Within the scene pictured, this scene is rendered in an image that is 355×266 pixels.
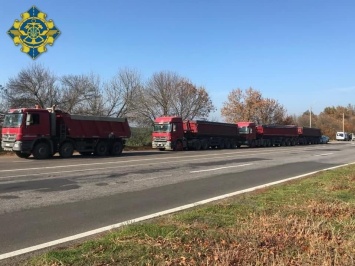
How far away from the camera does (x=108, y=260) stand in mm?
A: 4754

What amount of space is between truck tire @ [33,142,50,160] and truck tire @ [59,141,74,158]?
979 millimetres

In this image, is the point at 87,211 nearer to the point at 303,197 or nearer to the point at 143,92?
the point at 303,197

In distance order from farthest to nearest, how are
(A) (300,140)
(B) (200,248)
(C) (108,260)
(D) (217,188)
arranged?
(A) (300,140) < (D) (217,188) < (B) (200,248) < (C) (108,260)

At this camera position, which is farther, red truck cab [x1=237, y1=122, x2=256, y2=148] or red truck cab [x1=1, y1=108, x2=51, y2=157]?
red truck cab [x1=237, y1=122, x2=256, y2=148]

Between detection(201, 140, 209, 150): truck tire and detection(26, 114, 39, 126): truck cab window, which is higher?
detection(26, 114, 39, 126): truck cab window

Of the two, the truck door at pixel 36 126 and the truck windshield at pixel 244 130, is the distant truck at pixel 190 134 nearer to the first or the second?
the truck windshield at pixel 244 130

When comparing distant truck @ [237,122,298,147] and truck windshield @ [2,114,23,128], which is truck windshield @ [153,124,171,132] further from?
distant truck @ [237,122,298,147]

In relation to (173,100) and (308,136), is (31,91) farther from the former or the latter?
(308,136)

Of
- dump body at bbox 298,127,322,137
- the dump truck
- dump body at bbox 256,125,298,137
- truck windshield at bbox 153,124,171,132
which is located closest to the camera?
truck windshield at bbox 153,124,171,132

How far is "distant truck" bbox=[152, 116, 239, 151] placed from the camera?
118 feet

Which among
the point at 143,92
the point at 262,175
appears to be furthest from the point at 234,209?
the point at 143,92

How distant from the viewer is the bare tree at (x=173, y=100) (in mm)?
52188

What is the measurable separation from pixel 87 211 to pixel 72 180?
16.2 ft

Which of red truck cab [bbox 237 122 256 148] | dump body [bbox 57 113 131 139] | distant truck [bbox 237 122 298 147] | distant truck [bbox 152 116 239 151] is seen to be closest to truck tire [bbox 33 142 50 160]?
dump body [bbox 57 113 131 139]
